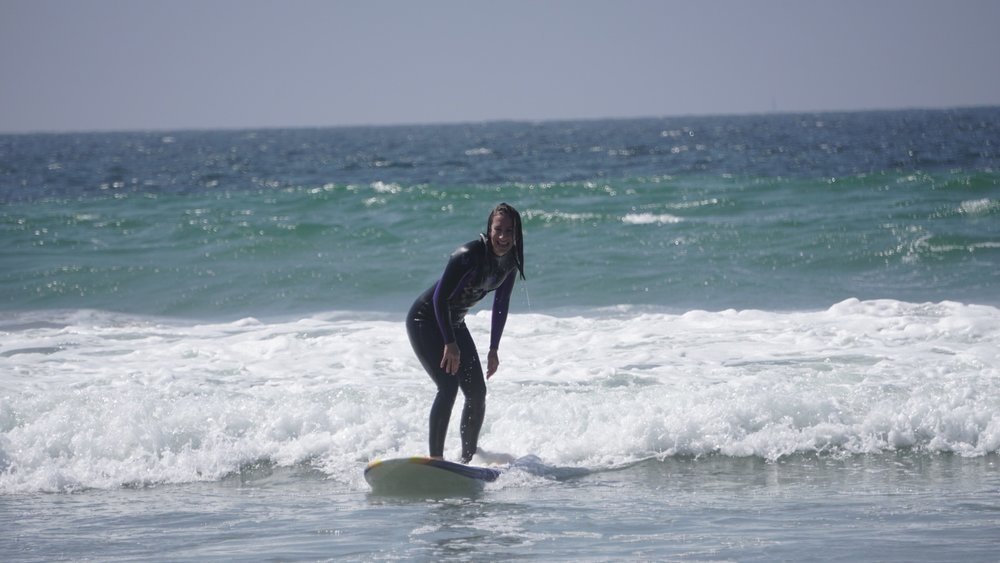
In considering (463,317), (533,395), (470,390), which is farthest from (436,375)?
(533,395)

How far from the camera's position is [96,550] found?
17.6 ft

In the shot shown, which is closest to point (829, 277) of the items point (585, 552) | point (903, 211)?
point (903, 211)

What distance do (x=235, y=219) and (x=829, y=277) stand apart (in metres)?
11.2

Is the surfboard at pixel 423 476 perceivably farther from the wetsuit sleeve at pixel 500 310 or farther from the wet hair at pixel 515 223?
the wet hair at pixel 515 223

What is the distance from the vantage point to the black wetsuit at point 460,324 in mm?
6168

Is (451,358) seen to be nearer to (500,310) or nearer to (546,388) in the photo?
(500,310)

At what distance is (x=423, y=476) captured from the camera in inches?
252

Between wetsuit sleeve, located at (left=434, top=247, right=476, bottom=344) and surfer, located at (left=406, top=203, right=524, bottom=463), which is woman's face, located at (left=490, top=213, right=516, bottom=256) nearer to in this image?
surfer, located at (left=406, top=203, right=524, bottom=463)

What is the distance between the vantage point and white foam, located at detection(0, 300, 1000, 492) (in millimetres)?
7363

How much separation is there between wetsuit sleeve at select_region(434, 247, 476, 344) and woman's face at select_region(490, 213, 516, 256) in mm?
159

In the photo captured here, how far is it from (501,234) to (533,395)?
2.56 m

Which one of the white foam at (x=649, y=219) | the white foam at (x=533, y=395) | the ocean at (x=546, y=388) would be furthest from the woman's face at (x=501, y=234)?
the white foam at (x=649, y=219)

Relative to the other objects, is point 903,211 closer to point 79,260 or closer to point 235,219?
point 235,219

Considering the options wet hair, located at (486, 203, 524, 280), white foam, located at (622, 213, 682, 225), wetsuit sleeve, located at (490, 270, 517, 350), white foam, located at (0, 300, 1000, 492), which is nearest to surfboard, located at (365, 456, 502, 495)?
white foam, located at (0, 300, 1000, 492)
